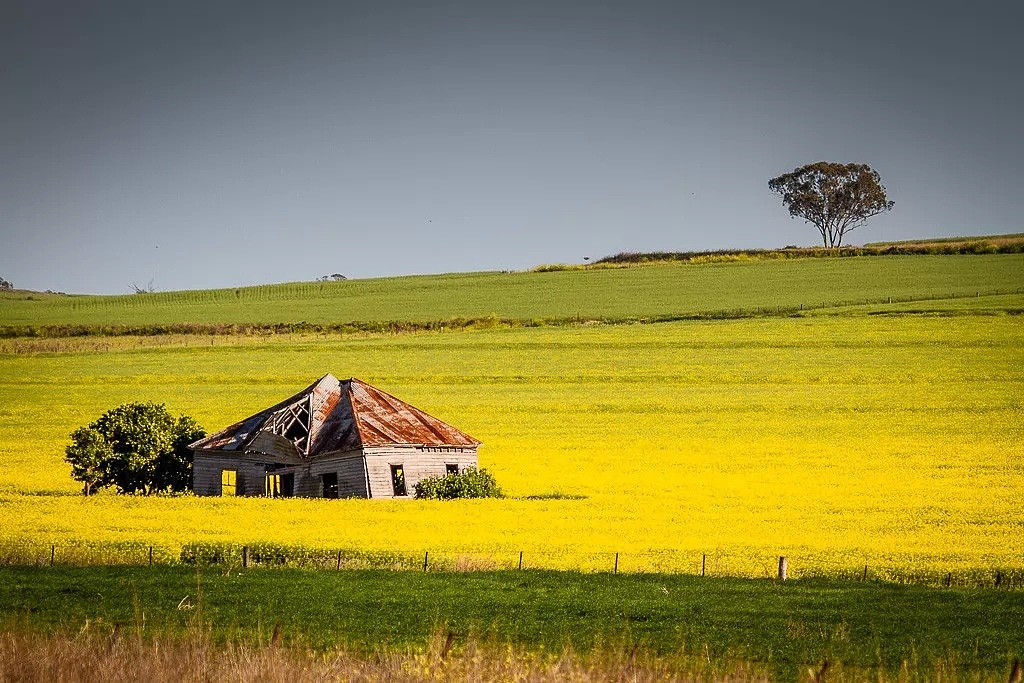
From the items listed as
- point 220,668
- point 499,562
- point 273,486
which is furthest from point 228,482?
point 220,668

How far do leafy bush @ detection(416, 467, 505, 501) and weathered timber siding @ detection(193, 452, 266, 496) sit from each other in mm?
6811

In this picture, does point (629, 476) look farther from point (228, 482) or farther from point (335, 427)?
point (228, 482)

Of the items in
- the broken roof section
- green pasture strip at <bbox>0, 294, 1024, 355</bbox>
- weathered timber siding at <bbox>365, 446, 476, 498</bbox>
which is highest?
green pasture strip at <bbox>0, 294, 1024, 355</bbox>

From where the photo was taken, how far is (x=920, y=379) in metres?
64.1

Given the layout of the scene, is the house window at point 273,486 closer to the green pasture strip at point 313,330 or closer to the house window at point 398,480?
the house window at point 398,480

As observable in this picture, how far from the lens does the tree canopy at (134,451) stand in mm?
44188

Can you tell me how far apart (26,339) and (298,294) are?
1500 inches

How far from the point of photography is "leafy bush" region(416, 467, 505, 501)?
41562 mm

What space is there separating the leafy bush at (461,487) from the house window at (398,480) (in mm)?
1520

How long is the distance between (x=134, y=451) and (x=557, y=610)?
29504mm

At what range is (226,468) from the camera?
46.7 metres

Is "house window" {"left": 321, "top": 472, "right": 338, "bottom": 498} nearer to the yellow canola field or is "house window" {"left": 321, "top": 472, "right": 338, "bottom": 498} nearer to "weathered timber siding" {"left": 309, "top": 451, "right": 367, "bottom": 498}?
"weathered timber siding" {"left": 309, "top": 451, "right": 367, "bottom": 498}

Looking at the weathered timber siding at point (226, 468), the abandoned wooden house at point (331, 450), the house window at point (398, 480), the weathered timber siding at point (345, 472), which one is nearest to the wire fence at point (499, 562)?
the weathered timber siding at point (345, 472)

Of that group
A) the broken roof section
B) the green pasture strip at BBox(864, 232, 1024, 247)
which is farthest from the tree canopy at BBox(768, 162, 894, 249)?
the broken roof section
